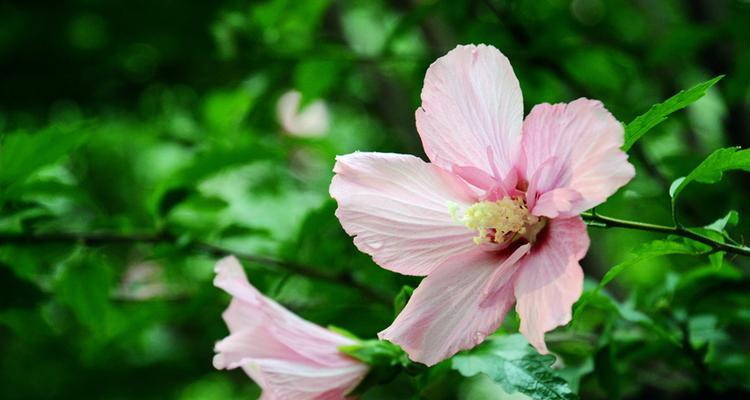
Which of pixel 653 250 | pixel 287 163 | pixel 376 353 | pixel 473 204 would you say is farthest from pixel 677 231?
pixel 287 163

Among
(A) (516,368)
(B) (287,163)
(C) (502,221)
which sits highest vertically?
(B) (287,163)

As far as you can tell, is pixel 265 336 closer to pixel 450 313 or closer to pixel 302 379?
pixel 302 379

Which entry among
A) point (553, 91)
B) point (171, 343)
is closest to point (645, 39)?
point (553, 91)

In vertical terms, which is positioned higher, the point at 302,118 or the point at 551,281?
the point at 302,118

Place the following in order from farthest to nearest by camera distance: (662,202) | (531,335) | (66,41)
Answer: (66,41) < (662,202) < (531,335)

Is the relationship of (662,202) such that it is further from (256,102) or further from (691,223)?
(256,102)

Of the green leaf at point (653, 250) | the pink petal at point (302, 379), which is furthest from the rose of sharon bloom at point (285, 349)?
the green leaf at point (653, 250)
